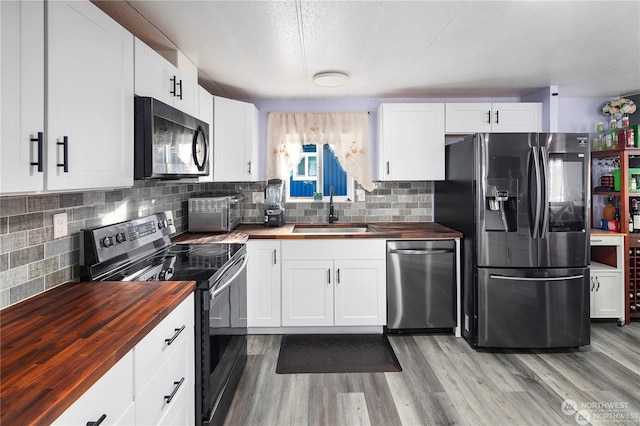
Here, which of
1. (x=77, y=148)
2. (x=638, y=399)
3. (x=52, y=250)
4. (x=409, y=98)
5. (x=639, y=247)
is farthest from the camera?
(x=409, y=98)

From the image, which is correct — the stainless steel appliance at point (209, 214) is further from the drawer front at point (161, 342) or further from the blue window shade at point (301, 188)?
the drawer front at point (161, 342)

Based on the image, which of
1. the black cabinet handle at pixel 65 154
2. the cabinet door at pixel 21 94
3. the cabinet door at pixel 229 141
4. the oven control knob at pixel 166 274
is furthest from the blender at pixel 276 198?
the cabinet door at pixel 21 94

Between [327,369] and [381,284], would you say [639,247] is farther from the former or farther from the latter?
[327,369]

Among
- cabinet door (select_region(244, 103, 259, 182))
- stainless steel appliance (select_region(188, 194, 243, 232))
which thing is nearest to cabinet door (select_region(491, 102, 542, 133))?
cabinet door (select_region(244, 103, 259, 182))

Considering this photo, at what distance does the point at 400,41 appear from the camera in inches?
94.4

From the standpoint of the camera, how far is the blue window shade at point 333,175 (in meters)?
3.97

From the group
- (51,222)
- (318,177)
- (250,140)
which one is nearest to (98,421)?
(51,222)

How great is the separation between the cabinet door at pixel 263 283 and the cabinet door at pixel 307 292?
7 centimetres

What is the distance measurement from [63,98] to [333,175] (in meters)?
2.88

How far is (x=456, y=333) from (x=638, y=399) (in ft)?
4.09

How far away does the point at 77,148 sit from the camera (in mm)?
1353

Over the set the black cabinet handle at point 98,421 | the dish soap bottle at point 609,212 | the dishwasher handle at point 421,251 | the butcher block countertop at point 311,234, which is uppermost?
the dish soap bottle at point 609,212

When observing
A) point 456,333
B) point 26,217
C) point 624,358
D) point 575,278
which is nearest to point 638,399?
point 624,358

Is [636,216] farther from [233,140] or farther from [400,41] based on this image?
[233,140]
